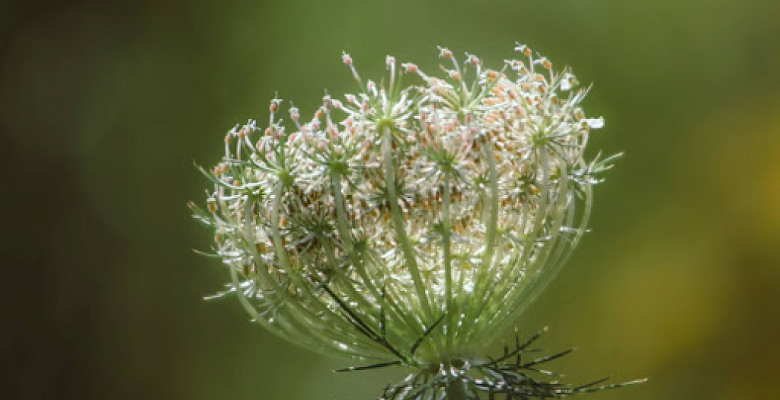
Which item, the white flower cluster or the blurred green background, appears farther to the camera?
the blurred green background

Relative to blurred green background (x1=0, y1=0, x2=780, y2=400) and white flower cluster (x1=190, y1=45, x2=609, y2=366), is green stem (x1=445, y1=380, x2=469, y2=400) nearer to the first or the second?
white flower cluster (x1=190, y1=45, x2=609, y2=366)

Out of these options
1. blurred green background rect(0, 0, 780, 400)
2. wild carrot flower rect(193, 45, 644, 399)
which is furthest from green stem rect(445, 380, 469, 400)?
blurred green background rect(0, 0, 780, 400)

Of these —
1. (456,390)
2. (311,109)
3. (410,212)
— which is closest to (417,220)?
(410,212)

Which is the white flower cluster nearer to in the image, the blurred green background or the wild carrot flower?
the wild carrot flower

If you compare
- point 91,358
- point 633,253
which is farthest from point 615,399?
point 91,358

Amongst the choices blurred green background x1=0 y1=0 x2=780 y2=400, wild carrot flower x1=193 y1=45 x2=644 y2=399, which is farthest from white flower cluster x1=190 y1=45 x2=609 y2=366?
blurred green background x1=0 y1=0 x2=780 y2=400

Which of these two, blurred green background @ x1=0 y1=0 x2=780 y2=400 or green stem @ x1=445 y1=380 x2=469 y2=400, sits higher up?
blurred green background @ x1=0 y1=0 x2=780 y2=400

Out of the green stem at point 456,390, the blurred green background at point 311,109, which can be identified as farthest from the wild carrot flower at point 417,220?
the blurred green background at point 311,109
